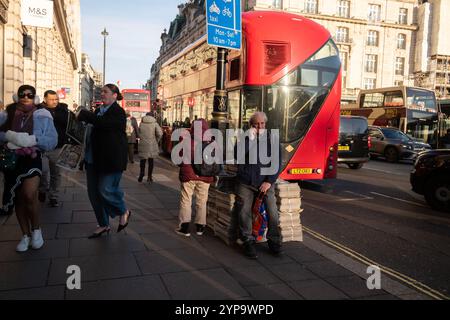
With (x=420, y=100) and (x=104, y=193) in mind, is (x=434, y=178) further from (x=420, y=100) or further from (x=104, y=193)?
(x=420, y=100)

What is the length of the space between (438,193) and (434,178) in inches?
12.5

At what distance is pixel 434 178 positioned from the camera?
26.8 feet

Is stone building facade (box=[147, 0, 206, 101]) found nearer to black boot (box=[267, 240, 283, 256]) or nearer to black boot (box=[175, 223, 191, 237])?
black boot (box=[175, 223, 191, 237])

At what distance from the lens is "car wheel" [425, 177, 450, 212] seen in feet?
26.0

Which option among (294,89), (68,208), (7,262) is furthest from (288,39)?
(7,262)

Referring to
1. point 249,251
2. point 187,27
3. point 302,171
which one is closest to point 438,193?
point 302,171

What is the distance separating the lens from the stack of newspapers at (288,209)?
202 inches

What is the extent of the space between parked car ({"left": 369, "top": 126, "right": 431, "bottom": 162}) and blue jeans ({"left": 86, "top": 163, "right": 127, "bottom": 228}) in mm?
17303

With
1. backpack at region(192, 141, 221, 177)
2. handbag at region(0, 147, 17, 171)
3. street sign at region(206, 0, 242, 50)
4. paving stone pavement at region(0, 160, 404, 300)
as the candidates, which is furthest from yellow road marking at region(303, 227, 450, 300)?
handbag at region(0, 147, 17, 171)

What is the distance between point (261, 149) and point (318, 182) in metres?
7.46

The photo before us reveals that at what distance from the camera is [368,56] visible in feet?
182

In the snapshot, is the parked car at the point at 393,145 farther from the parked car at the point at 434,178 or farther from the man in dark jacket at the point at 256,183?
the man in dark jacket at the point at 256,183

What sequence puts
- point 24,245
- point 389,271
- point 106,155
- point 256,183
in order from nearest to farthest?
point 389,271 → point 24,245 → point 256,183 → point 106,155

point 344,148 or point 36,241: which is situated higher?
point 344,148
